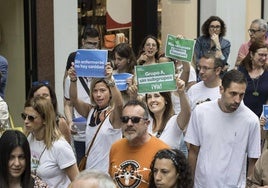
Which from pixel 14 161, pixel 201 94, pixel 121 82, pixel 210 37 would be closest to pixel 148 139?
pixel 14 161

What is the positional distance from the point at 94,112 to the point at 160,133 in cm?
94

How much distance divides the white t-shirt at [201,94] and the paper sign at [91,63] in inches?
52.0

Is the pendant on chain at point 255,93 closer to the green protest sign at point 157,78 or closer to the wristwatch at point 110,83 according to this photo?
the green protest sign at point 157,78

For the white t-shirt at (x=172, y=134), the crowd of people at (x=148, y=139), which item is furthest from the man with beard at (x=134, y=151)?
the white t-shirt at (x=172, y=134)

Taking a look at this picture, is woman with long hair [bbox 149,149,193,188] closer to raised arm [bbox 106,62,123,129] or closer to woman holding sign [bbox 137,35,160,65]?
raised arm [bbox 106,62,123,129]

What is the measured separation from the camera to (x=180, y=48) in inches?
363

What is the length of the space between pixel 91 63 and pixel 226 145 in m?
1.82

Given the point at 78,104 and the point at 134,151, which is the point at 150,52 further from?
the point at 134,151

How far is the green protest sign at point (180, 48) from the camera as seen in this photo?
30.0 feet

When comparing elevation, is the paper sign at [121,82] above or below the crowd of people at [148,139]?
above

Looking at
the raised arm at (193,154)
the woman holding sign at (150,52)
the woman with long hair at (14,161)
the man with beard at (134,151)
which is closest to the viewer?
the woman with long hair at (14,161)

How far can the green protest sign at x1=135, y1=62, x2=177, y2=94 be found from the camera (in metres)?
7.89

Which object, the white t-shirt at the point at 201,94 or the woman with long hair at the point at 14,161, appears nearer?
the woman with long hair at the point at 14,161

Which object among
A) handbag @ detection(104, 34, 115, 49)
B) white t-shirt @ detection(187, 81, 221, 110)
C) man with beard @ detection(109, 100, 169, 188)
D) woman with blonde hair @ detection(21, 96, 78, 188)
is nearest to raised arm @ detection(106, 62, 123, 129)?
woman with blonde hair @ detection(21, 96, 78, 188)
